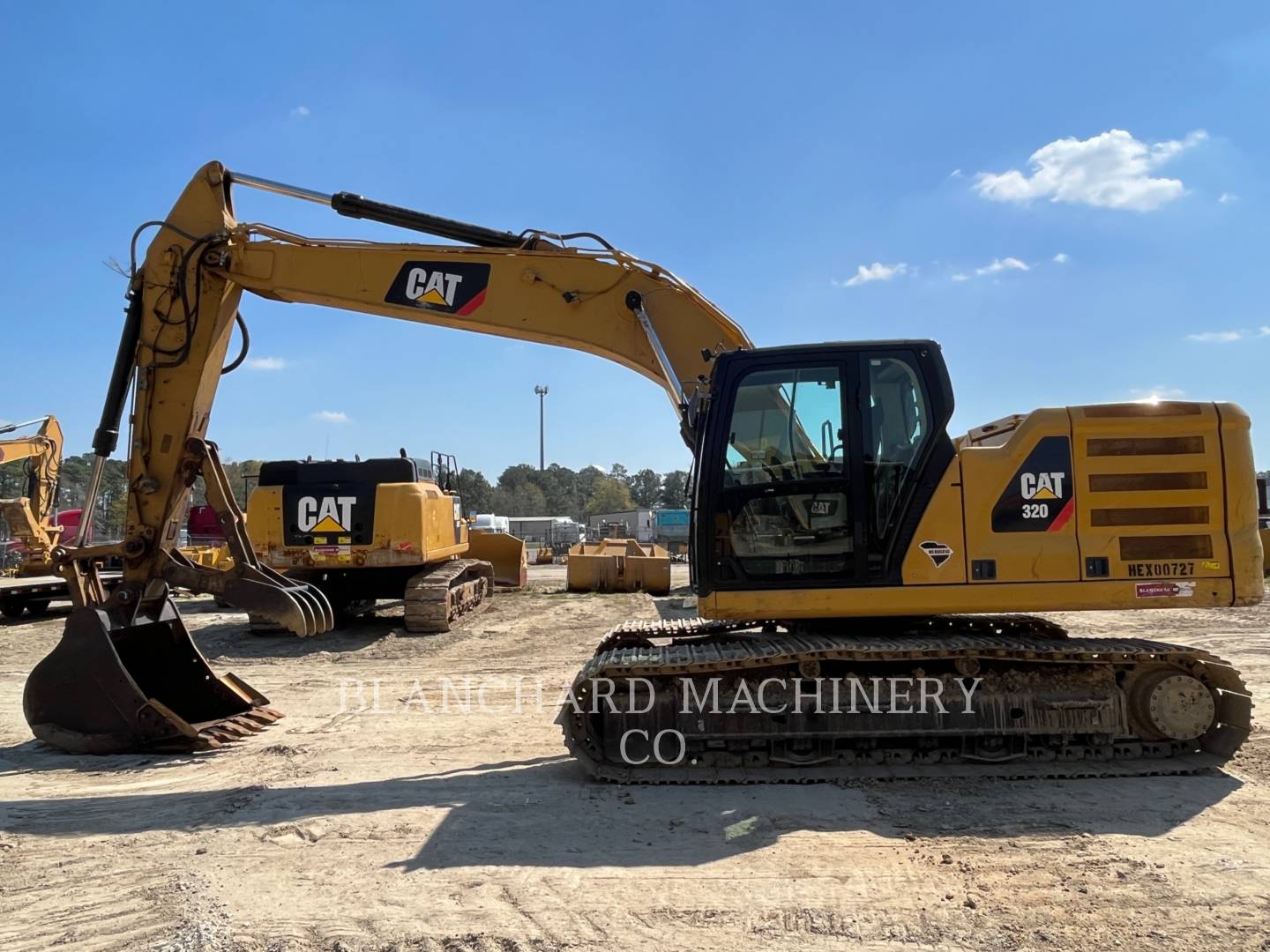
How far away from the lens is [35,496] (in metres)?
18.0

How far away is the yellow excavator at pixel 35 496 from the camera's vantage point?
57.4 feet

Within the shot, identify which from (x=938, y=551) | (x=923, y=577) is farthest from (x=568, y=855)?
(x=938, y=551)

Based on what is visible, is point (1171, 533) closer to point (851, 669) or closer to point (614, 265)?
point (851, 669)

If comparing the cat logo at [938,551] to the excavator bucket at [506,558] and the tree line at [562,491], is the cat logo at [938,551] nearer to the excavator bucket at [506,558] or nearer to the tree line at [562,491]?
the excavator bucket at [506,558]

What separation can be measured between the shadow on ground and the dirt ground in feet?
0.06

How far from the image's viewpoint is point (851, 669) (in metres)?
5.35

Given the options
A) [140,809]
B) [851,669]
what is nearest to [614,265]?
[851,669]

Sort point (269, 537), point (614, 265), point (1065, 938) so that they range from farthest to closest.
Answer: point (269, 537), point (614, 265), point (1065, 938)

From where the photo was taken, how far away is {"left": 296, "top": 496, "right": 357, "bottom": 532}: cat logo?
11844mm

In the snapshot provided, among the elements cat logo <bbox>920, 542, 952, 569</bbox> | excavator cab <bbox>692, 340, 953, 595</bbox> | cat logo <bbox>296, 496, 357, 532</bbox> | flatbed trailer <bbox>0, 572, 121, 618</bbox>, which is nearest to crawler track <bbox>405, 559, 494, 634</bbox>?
cat logo <bbox>296, 496, 357, 532</bbox>

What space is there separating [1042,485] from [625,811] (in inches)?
131

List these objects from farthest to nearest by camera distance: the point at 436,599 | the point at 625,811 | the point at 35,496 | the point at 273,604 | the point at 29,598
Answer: the point at 35,496
the point at 29,598
the point at 436,599
the point at 273,604
the point at 625,811

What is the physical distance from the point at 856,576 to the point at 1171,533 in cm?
205

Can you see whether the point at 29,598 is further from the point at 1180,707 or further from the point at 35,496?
the point at 1180,707
